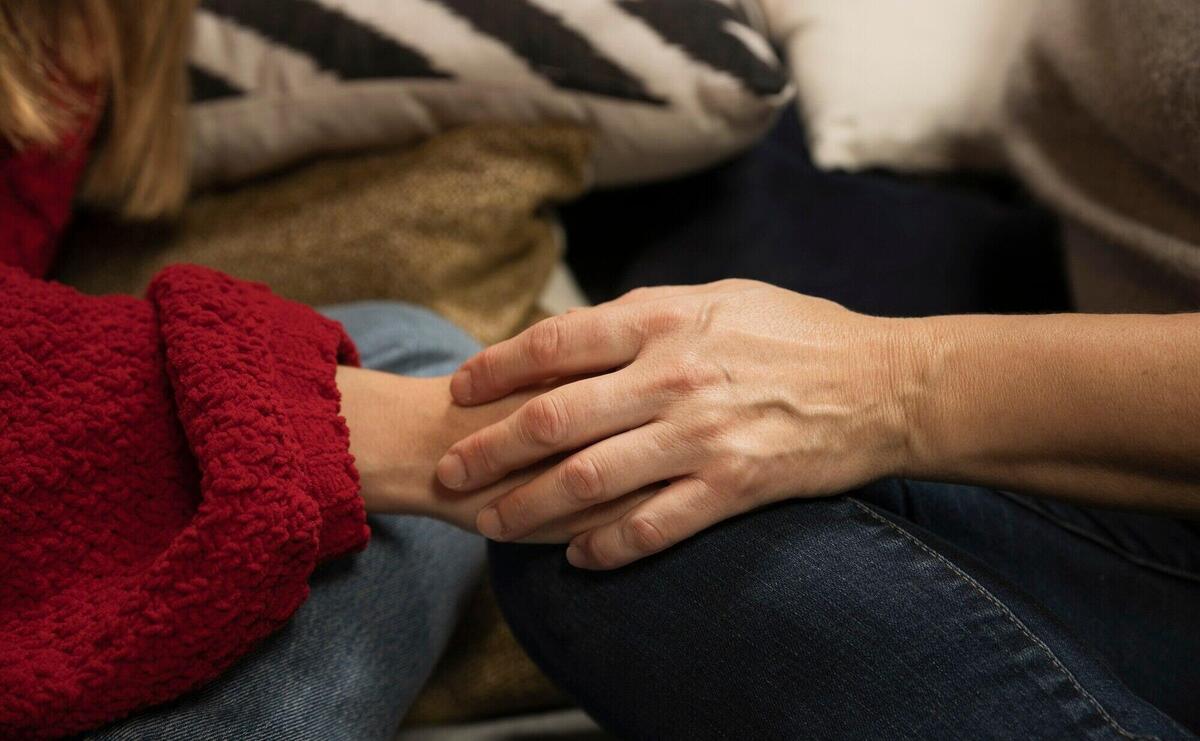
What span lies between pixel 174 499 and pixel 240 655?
111 mm

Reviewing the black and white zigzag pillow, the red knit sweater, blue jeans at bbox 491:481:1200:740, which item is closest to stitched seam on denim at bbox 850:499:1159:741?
blue jeans at bbox 491:481:1200:740

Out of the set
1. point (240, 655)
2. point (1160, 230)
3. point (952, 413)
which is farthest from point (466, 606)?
point (1160, 230)

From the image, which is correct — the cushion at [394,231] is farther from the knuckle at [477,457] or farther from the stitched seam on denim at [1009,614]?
the stitched seam on denim at [1009,614]

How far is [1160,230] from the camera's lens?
0.73 metres

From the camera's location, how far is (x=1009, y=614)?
537 millimetres

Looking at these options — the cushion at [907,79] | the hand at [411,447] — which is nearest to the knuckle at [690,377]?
the hand at [411,447]

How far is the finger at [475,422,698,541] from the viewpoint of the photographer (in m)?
0.58

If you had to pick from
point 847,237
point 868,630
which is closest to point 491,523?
point 868,630

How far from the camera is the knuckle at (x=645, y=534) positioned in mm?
573

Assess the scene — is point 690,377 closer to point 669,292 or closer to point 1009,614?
point 669,292

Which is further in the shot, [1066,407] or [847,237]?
[847,237]

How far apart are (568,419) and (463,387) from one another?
0.34 feet

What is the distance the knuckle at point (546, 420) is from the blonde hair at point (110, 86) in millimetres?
475

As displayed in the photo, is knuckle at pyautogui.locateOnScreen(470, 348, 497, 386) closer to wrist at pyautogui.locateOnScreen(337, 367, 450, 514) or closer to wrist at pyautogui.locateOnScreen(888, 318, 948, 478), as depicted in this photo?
wrist at pyautogui.locateOnScreen(337, 367, 450, 514)
